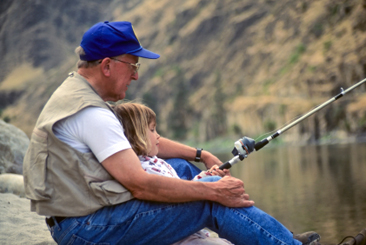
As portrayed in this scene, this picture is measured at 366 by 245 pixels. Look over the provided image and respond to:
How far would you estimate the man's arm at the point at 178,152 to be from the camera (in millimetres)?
2963

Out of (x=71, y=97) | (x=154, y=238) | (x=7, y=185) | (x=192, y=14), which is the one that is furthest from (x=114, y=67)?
(x=192, y=14)

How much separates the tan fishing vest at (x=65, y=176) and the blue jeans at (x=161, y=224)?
6cm

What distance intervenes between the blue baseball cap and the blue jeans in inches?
29.6

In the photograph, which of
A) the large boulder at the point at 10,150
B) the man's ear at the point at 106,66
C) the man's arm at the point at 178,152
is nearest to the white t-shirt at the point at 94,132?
the man's ear at the point at 106,66

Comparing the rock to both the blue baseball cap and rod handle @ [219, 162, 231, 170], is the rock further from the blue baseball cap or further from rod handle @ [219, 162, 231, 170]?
the blue baseball cap

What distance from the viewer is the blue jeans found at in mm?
2199

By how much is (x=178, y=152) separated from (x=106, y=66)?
888 mm

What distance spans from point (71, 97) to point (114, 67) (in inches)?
12.0

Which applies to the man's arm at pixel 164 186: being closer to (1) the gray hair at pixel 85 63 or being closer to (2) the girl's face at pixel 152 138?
(2) the girl's face at pixel 152 138

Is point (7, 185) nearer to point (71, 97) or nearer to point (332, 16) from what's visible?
point (71, 97)

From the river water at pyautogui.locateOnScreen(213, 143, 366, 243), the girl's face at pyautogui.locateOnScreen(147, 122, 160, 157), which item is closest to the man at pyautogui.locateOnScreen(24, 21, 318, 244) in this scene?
the girl's face at pyautogui.locateOnScreen(147, 122, 160, 157)

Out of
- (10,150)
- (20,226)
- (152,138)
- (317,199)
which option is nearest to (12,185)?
(10,150)

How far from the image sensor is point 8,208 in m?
4.18

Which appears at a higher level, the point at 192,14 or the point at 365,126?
the point at 192,14
